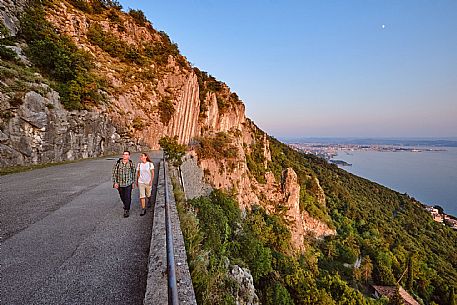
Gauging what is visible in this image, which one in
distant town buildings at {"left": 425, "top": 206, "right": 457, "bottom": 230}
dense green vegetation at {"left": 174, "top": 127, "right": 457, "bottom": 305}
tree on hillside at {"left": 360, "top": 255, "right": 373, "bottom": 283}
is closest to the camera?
dense green vegetation at {"left": 174, "top": 127, "right": 457, "bottom": 305}

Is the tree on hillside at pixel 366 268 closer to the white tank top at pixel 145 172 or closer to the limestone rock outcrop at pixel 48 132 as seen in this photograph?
the limestone rock outcrop at pixel 48 132

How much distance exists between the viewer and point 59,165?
1185 cm

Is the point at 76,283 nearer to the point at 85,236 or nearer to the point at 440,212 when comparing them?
the point at 85,236

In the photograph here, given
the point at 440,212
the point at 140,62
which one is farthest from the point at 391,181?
the point at 140,62

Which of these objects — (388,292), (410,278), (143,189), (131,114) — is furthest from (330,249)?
(143,189)

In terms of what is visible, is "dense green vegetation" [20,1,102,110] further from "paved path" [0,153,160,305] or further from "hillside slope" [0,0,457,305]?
"paved path" [0,153,160,305]

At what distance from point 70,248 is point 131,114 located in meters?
17.7

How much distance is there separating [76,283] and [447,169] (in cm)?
20334

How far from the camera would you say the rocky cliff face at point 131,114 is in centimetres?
1090

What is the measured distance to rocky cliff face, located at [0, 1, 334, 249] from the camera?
10.9 metres

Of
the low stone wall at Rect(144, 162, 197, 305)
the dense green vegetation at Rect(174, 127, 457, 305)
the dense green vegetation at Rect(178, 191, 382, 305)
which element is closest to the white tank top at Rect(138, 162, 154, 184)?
the dense green vegetation at Rect(174, 127, 457, 305)

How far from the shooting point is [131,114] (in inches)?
780

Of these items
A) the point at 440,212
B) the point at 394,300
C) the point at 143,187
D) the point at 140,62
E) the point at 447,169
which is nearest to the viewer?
the point at 143,187

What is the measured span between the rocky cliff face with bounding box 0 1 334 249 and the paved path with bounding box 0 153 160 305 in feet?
17.0
